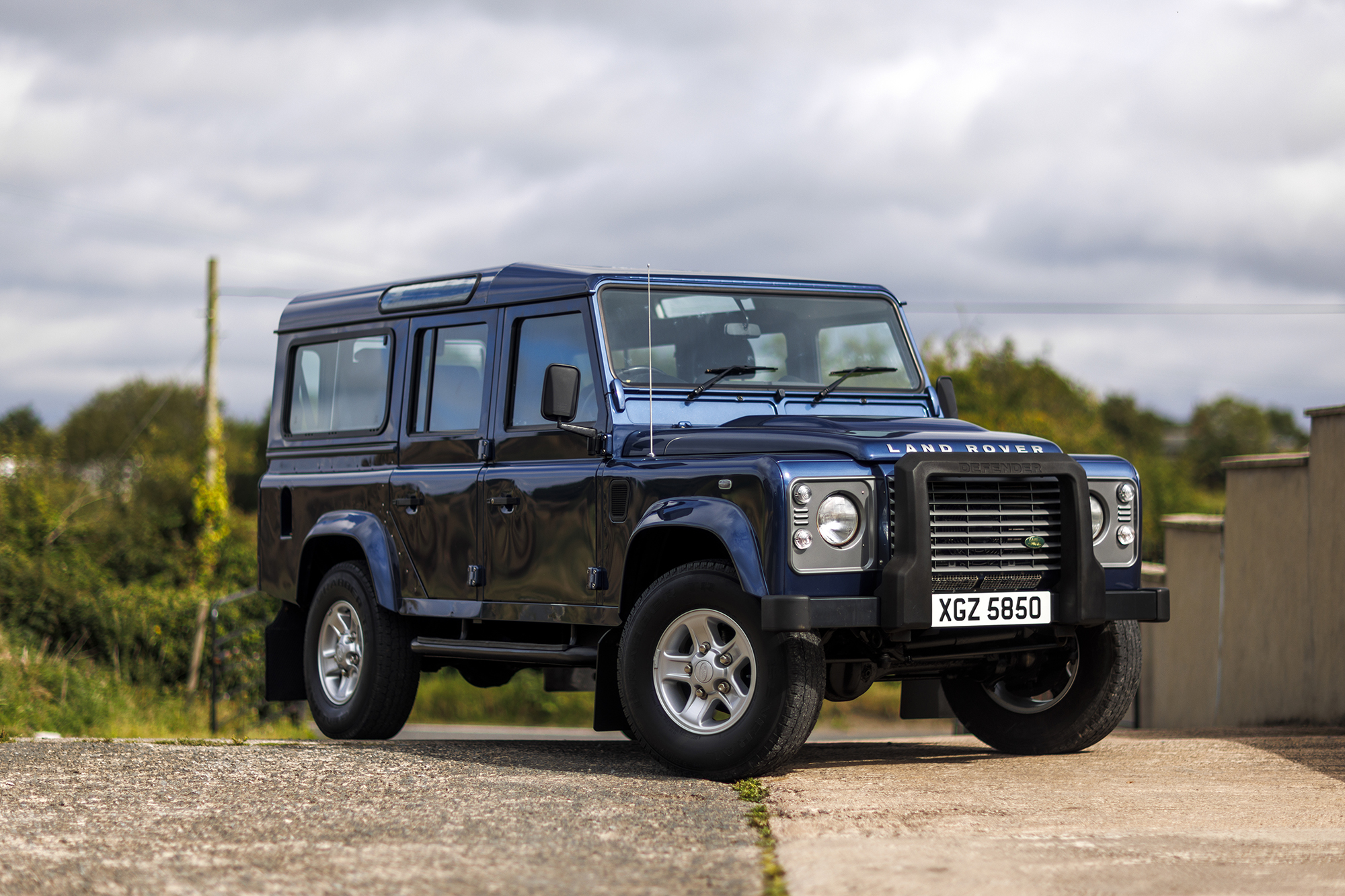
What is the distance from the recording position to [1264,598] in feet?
43.5

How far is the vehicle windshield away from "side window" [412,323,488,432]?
110cm

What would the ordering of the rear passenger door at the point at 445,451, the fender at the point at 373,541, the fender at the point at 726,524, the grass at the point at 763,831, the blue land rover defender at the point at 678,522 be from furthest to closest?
the fender at the point at 373,541
the rear passenger door at the point at 445,451
the blue land rover defender at the point at 678,522
the fender at the point at 726,524
the grass at the point at 763,831

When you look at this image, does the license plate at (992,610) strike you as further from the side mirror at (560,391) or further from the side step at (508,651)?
the side mirror at (560,391)

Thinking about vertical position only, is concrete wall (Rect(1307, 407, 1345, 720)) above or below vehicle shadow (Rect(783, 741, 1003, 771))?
above

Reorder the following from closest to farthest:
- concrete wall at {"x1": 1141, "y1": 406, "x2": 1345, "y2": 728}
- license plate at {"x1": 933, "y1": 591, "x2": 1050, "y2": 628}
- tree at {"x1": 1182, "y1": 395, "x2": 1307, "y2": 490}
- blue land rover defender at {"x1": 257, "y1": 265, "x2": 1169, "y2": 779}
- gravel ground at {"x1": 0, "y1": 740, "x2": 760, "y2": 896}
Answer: gravel ground at {"x1": 0, "y1": 740, "x2": 760, "y2": 896}, blue land rover defender at {"x1": 257, "y1": 265, "x2": 1169, "y2": 779}, license plate at {"x1": 933, "y1": 591, "x2": 1050, "y2": 628}, concrete wall at {"x1": 1141, "y1": 406, "x2": 1345, "y2": 728}, tree at {"x1": 1182, "y1": 395, "x2": 1307, "y2": 490}

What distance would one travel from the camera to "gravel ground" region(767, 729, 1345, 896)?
4.96 meters

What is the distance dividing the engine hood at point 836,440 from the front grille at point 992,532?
17 cm

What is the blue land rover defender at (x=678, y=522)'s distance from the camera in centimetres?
698

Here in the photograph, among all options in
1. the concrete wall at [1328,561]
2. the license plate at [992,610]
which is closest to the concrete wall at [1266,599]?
Result: the concrete wall at [1328,561]

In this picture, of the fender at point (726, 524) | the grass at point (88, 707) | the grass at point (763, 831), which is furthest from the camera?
the grass at point (88, 707)

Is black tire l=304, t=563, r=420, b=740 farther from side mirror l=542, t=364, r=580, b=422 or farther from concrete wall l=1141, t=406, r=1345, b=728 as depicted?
concrete wall l=1141, t=406, r=1345, b=728

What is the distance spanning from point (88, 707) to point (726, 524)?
1468 cm

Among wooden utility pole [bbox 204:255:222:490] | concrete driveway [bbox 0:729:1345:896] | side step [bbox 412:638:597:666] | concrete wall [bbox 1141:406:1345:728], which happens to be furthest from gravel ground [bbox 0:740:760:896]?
wooden utility pole [bbox 204:255:222:490]

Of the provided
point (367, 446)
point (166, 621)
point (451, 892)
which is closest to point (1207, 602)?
point (367, 446)
